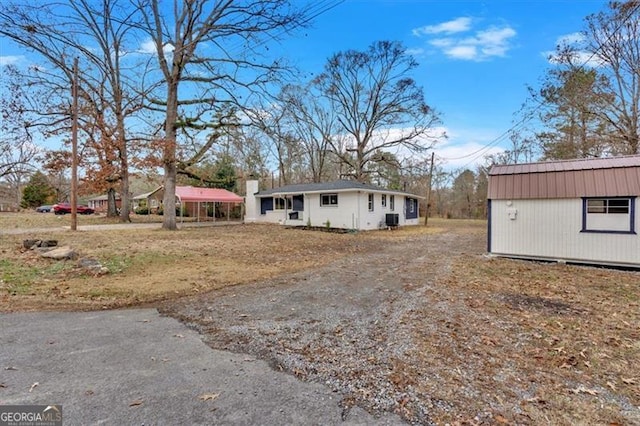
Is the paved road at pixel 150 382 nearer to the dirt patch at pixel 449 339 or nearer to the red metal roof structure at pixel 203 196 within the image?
the dirt patch at pixel 449 339

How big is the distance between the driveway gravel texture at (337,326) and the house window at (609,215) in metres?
4.94

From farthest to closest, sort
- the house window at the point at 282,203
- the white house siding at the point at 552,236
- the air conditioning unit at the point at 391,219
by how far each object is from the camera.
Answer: the house window at the point at 282,203 → the air conditioning unit at the point at 391,219 → the white house siding at the point at 552,236

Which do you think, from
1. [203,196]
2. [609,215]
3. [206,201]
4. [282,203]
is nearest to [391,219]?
[282,203]

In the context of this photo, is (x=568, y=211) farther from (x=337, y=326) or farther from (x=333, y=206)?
(x=333, y=206)

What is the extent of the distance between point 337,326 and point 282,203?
19734 mm

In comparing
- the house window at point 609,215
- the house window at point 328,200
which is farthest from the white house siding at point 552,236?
the house window at point 328,200

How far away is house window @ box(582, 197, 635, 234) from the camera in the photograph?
8.53m

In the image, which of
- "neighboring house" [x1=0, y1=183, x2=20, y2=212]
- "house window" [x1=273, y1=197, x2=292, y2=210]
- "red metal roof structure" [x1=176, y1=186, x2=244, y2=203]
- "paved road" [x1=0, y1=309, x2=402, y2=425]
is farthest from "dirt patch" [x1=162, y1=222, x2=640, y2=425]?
"neighboring house" [x1=0, y1=183, x2=20, y2=212]

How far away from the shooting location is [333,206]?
1988 cm

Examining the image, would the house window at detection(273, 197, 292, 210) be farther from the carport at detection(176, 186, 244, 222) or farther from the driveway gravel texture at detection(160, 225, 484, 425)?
the driveway gravel texture at detection(160, 225, 484, 425)

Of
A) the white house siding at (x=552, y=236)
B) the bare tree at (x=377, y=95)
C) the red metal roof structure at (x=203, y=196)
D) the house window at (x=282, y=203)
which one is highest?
the bare tree at (x=377, y=95)

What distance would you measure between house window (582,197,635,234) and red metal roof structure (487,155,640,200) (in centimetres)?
32

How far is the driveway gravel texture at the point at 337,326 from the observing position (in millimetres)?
2693

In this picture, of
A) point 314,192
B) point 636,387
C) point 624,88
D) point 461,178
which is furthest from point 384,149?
point 636,387
